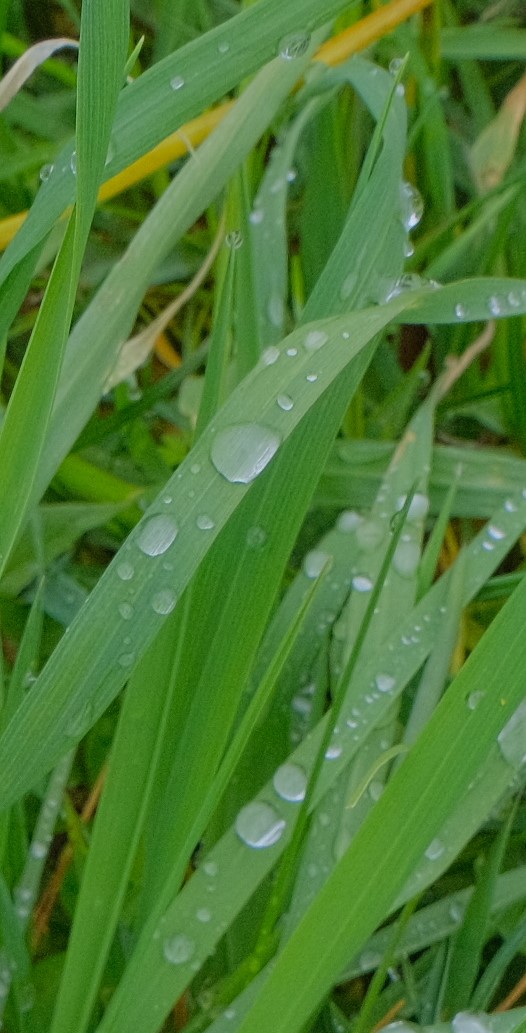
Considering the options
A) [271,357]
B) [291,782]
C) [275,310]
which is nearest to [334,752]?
[291,782]

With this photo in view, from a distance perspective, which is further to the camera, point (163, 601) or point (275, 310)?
point (275, 310)

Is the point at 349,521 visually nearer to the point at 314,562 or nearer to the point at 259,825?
the point at 314,562

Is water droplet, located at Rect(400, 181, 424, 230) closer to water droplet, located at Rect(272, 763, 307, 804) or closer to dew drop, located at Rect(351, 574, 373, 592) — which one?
dew drop, located at Rect(351, 574, 373, 592)

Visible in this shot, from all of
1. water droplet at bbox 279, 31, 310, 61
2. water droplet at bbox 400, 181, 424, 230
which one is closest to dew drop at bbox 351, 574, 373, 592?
water droplet at bbox 400, 181, 424, 230

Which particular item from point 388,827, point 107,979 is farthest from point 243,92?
point 107,979

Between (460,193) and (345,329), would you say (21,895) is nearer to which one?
(345,329)
